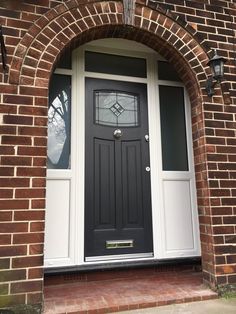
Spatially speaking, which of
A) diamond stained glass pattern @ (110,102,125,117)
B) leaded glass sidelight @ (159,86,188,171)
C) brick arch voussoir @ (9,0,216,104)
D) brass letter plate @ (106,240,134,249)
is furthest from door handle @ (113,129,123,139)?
brass letter plate @ (106,240,134,249)

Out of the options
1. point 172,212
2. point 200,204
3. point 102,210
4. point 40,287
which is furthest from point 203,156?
point 40,287

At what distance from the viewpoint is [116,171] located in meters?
3.20

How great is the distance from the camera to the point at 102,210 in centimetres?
309

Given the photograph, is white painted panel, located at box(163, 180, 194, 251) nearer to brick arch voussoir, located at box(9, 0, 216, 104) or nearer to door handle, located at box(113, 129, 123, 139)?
door handle, located at box(113, 129, 123, 139)

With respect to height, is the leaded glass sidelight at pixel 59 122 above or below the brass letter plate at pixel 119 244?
above

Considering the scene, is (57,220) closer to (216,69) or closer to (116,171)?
(116,171)

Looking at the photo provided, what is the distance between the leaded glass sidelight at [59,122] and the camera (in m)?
3.05

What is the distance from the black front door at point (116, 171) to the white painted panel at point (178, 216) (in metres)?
0.21

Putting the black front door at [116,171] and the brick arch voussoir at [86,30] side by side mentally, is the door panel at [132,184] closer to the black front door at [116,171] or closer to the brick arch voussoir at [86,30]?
the black front door at [116,171]

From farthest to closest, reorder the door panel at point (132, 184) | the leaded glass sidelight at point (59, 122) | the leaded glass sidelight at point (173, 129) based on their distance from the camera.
A: the leaded glass sidelight at point (173, 129) → the door panel at point (132, 184) → the leaded glass sidelight at point (59, 122)

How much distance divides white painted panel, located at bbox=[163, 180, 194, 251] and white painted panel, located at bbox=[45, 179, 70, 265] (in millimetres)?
1082

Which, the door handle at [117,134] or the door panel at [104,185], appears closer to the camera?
the door panel at [104,185]

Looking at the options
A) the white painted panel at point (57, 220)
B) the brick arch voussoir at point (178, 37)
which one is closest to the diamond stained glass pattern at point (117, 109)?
the brick arch voussoir at point (178, 37)

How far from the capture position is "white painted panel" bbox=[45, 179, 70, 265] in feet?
9.41
